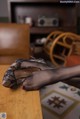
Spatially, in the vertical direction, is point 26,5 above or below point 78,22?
above

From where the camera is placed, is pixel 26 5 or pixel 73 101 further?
pixel 26 5

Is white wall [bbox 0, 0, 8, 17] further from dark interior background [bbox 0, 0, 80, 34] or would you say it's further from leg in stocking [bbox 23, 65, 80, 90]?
leg in stocking [bbox 23, 65, 80, 90]

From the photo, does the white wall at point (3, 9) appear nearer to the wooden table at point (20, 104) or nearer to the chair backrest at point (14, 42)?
the chair backrest at point (14, 42)

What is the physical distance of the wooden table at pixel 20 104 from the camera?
2.82 feet

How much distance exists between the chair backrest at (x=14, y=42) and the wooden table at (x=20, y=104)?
782 millimetres

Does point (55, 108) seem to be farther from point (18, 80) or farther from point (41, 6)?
point (41, 6)

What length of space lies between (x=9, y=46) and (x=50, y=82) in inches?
32.7

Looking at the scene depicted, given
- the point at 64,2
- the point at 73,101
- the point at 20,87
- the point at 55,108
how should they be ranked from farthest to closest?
the point at 64,2
the point at 73,101
the point at 55,108
the point at 20,87

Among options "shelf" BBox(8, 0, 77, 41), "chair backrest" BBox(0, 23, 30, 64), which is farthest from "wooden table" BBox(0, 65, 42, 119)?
"shelf" BBox(8, 0, 77, 41)

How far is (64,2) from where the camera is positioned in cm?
311

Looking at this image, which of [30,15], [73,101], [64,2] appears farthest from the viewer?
[30,15]

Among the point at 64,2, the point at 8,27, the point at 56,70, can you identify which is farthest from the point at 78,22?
the point at 56,70

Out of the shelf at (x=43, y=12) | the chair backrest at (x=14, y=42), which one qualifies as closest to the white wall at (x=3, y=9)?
the shelf at (x=43, y=12)

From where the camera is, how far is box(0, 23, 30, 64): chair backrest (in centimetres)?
185
